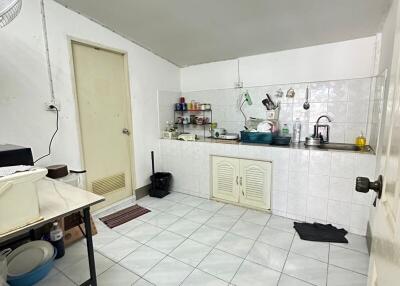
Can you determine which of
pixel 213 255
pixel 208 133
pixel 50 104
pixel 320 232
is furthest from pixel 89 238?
pixel 208 133

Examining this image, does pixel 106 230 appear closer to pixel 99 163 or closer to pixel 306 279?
pixel 99 163

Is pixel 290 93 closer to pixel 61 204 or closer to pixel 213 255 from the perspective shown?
pixel 213 255

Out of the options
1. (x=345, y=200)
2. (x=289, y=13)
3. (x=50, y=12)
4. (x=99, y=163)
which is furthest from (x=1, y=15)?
(x=345, y=200)

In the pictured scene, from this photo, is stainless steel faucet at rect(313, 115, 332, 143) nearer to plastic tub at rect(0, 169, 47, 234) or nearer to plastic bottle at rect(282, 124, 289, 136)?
plastic bottle at rect(282, 124, 289, 136)

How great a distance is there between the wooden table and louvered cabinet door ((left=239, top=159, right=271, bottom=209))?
5.77 ft

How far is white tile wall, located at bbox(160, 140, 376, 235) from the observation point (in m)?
2.07

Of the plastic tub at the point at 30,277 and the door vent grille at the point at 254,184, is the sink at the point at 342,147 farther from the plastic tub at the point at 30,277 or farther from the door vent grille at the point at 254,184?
the plastic tub at the point at 30,277

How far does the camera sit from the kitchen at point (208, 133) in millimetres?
1784

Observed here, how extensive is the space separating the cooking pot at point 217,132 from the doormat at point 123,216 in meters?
1.38

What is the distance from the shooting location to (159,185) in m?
3.15

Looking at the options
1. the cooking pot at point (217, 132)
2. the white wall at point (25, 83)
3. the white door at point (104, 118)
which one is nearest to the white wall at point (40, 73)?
the white wall at point (25, 83)

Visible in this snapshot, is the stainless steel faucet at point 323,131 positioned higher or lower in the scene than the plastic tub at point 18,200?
higher

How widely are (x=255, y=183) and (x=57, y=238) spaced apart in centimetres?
203

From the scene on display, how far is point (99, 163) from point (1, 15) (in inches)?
72.1
